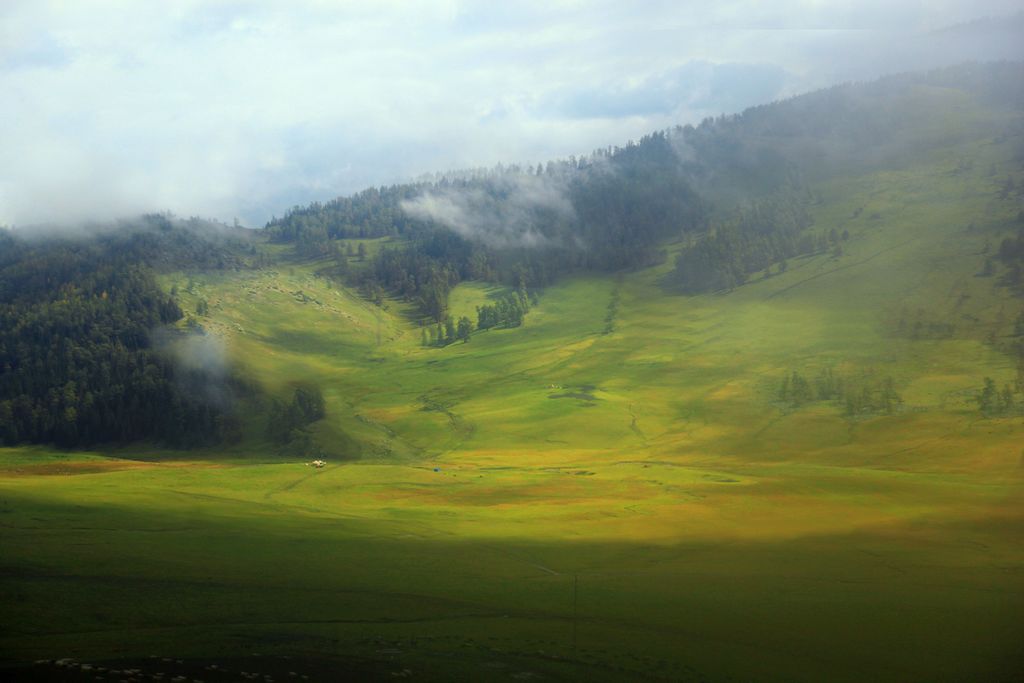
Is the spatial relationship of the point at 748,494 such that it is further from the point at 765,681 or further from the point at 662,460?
the point at 765,681

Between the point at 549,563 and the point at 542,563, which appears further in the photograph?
the point at 549,563

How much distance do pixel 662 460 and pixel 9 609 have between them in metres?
110

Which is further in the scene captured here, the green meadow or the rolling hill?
the green meadow

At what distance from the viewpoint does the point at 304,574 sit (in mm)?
85625

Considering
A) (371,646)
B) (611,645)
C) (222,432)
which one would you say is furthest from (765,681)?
(222,432)

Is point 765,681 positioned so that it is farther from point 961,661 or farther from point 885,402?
point 885,402

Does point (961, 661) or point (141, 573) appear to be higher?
point (141, 573)

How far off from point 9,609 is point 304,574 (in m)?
24.2

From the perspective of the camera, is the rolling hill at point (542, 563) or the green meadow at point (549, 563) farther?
the green meadow at point (549, 563)

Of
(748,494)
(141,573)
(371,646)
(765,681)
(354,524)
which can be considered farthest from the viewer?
(748,494)

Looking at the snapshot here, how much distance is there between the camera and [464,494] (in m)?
130

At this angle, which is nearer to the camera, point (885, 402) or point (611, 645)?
point (611, 645)

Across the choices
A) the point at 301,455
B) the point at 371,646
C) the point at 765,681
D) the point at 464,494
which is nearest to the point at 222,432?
the point at 301,455

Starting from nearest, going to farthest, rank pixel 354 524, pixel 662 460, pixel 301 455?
pixel 354 524 < pixel 662 460 < pixel 301 455
